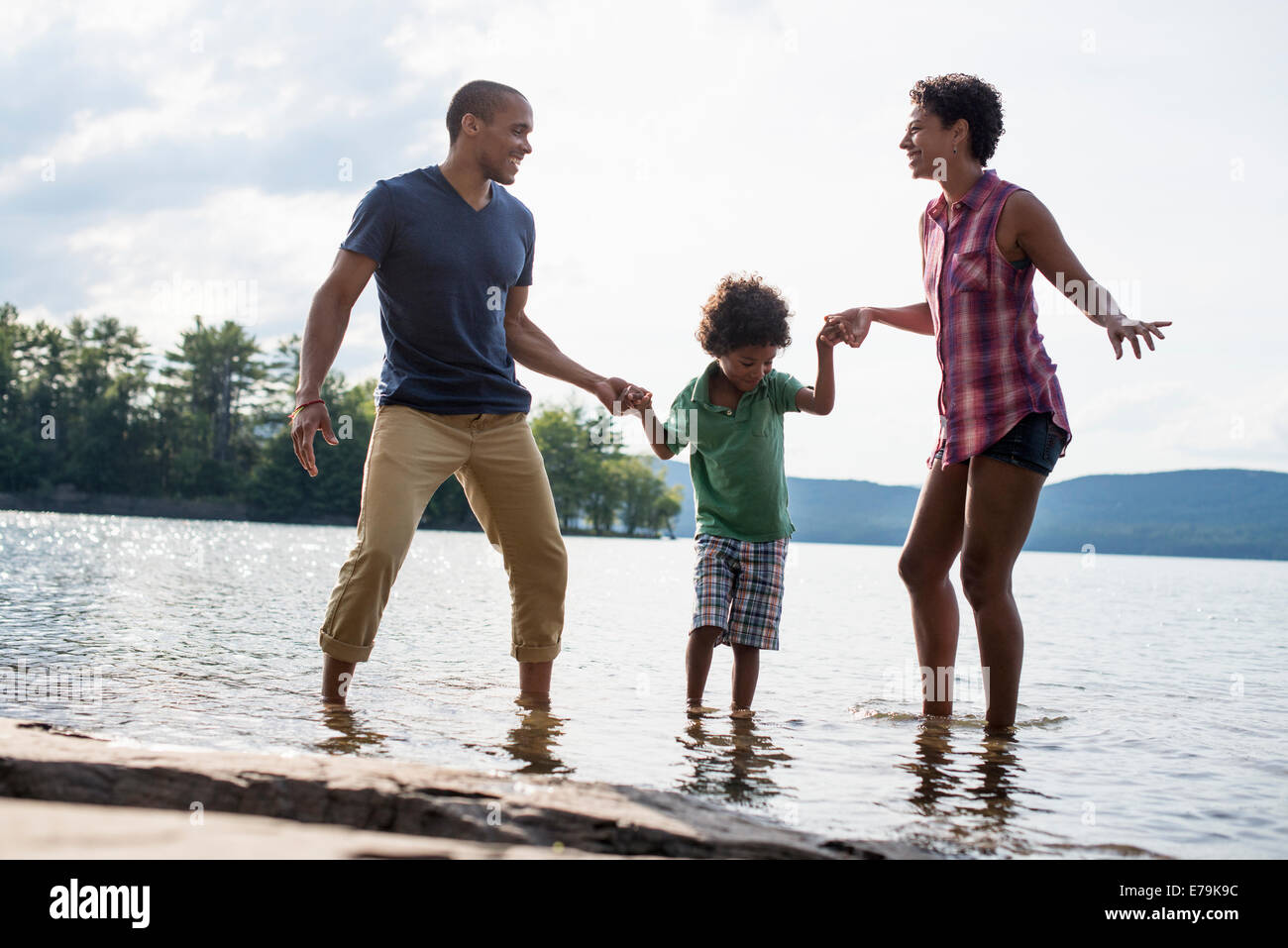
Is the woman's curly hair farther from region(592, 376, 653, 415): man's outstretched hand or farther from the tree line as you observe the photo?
the tree line

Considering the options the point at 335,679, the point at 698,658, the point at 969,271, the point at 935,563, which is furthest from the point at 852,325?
the point at 335,679

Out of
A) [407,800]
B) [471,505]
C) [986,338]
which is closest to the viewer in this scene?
[407,800]

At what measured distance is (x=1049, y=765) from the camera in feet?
12.8

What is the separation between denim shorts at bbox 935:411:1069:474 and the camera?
401 centimetres

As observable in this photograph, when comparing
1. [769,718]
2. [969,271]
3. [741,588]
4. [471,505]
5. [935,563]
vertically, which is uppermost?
[969,271]

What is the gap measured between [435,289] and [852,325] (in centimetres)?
176

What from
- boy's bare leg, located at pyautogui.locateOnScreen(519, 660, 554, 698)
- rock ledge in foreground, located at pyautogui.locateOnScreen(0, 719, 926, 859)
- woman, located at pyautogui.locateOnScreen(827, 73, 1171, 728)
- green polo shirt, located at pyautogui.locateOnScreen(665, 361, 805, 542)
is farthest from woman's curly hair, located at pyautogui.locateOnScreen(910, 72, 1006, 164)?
rock ledge in foreground, located at pyautogui.locateOnScreen(0, 719, 926, 859)

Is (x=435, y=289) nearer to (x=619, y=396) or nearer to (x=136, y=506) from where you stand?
(x=619, y=396)

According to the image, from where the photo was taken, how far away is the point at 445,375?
433 centimetres

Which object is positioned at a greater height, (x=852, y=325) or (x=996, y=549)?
(x=852, y=325)

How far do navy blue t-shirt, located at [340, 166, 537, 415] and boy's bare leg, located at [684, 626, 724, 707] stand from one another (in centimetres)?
131

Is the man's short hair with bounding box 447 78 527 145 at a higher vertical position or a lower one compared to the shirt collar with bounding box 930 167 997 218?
higher
